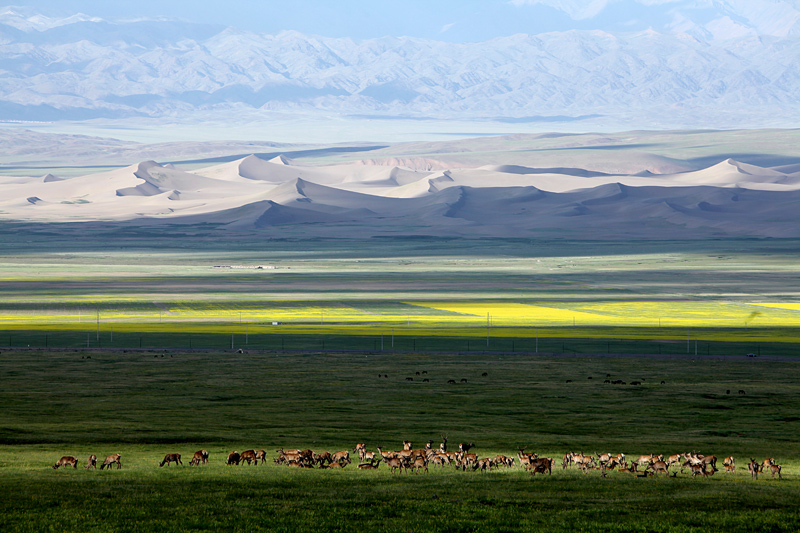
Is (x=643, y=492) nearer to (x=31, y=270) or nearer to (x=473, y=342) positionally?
(x=473, y=342)

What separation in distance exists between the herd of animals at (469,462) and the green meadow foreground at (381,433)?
504 millimetres

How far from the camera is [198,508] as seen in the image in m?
20.4

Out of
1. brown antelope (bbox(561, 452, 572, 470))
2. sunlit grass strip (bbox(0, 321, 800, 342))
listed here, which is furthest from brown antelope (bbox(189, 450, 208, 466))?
sunlit grass strip (bbox(0, 321, 800, 342))

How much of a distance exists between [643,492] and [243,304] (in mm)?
75189

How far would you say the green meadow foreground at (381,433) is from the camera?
788 inches

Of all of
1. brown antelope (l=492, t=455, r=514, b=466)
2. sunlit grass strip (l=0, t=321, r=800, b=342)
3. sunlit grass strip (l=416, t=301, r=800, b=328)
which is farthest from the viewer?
sunlit grass strip (l=416, t=301, r=800, b=328)

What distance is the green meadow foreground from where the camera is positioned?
65.7 feet

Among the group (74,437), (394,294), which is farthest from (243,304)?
(74,437)

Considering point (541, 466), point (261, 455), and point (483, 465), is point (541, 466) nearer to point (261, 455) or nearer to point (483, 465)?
point (483, 465)

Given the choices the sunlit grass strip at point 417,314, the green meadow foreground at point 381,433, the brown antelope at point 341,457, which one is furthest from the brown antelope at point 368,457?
the sunlit grass strip at point 417,314

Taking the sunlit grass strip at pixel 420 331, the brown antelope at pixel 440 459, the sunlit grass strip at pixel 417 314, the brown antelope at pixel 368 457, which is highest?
the sunlit grass strip at pixel 417 314

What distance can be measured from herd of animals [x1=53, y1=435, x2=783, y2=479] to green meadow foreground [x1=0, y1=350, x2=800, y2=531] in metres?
0.50

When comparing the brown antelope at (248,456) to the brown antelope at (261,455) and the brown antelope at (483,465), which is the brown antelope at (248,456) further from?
the brown antelope at (483,465)

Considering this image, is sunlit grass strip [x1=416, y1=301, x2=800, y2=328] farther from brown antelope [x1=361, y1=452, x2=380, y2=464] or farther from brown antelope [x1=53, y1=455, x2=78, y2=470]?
brown antelope [x1=53, y1=455, x2=78, y2=470]
